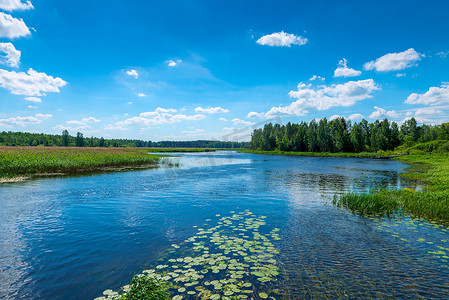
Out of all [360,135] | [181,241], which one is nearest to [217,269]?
[181,241]

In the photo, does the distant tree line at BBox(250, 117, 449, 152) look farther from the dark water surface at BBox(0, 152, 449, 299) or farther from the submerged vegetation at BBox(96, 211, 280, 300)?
the submerged vegetation at BBox(96, 211, 280, 300)

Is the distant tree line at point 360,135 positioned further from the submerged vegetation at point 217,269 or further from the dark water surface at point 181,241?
the submerged vegetation at point 217,269

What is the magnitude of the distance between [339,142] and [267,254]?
141 meters

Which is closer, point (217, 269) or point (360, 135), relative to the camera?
point (217, 269)

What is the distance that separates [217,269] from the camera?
370 inches

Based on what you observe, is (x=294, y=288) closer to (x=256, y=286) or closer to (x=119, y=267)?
(x=256, y=286)

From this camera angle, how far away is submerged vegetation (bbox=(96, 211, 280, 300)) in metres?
7.73

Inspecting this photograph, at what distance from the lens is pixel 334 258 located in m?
10.6

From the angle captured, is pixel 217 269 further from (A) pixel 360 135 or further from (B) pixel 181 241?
(A) pixel 360 135

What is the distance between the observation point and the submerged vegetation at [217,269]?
25.4ft

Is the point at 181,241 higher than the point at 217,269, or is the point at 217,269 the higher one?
the point at 217,269

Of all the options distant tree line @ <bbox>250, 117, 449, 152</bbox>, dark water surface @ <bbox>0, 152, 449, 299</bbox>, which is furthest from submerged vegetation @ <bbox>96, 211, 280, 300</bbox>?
distant tree line @ <bbox>250, 117, 449, 152</bbox>

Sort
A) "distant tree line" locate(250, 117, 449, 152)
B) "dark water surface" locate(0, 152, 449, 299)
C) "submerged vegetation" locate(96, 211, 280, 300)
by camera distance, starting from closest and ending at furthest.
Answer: "submerged vegetation" locate(96, 211, 280, 300)
"dark water surface" locate(0, 152, 449, 299)
"distant tree line" locate(250, 117, 449, 152)

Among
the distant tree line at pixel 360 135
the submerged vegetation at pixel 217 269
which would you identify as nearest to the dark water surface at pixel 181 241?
the submerged vegetation at pixel 217 269
